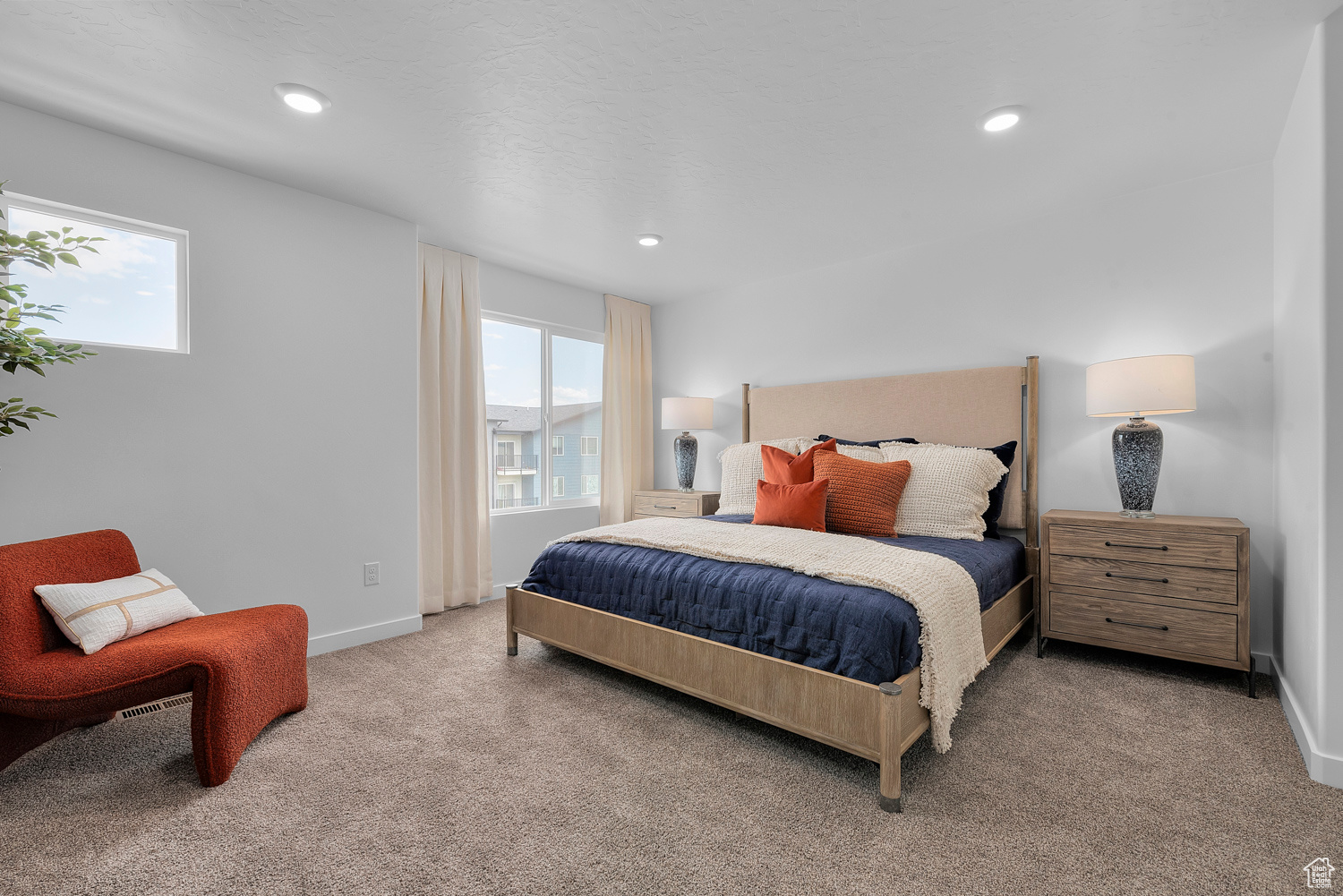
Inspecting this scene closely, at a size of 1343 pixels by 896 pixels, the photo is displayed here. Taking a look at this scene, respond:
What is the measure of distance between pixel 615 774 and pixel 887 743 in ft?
2.79

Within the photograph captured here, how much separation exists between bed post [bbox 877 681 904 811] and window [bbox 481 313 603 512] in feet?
10.7

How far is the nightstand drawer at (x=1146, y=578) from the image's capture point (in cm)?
253

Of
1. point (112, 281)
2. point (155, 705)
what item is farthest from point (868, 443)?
point (112, 281)

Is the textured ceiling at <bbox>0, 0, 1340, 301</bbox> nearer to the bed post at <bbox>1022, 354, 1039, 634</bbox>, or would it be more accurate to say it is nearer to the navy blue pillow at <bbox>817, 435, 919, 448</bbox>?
the bed post at <bbox>1022, 354, 1039, 634</bbox>

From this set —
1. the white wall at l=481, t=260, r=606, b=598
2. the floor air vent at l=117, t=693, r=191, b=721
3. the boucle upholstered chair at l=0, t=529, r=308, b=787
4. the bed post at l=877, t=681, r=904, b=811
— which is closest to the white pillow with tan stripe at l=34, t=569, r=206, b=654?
the boucle upholstered chair at l=0, t=529, r=308, b=787

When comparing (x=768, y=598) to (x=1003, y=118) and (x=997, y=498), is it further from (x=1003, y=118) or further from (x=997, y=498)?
(x=1003, y=118)

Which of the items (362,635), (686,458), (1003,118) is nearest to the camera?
(1003,118)

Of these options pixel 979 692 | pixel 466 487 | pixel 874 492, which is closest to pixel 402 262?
pixel 466 487

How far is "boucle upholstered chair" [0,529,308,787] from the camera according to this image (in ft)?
5.82

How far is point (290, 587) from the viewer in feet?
9.85

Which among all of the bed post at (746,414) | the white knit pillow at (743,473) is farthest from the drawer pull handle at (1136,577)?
the bed post at (746,414)

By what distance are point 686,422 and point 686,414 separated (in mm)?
70

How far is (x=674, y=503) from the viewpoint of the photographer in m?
4.57

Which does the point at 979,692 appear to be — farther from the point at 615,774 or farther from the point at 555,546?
→ the point at 555,546
